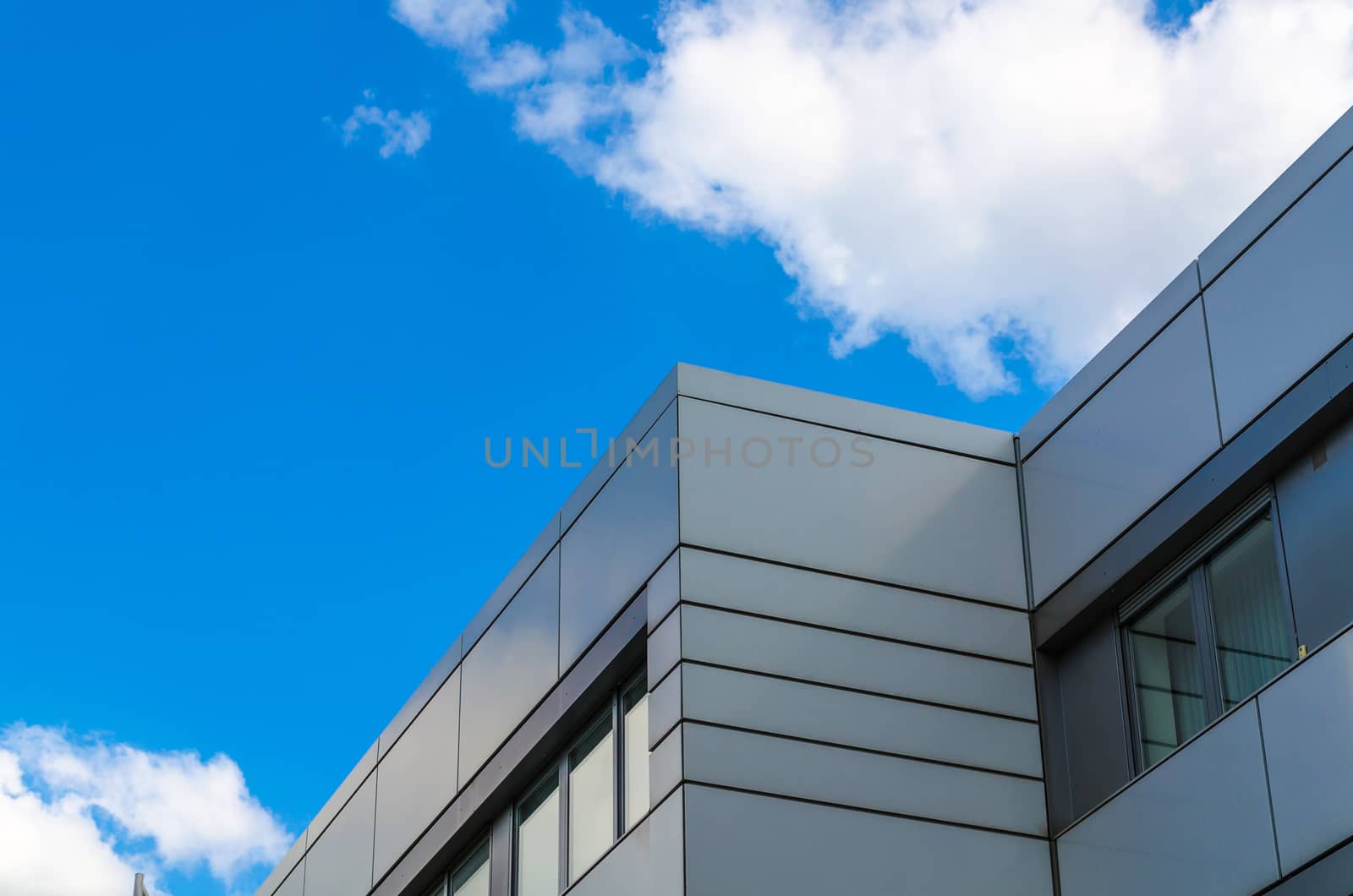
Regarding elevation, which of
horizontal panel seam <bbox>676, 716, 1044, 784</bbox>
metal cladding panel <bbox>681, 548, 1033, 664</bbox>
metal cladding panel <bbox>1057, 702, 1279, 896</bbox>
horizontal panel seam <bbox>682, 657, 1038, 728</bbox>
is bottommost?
metal cladding panel <bbox>1057, 702, 1279, 896</bbox>

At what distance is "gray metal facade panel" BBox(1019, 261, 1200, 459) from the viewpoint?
1266cm

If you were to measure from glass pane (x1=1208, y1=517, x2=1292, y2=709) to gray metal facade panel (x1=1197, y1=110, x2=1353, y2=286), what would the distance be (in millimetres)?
1997

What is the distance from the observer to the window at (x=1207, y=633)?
11.6 meters

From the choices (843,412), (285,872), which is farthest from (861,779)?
(285,872)

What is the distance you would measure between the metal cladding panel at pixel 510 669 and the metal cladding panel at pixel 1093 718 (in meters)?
4.47

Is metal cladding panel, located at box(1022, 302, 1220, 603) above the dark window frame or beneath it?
above

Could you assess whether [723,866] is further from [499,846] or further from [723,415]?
[499,846]

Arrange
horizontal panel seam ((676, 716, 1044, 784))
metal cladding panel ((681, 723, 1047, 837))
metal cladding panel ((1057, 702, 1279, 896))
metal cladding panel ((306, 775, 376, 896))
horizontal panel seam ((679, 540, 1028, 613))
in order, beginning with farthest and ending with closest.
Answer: metal cladding panel ((306, 775, 376, 896)), horizontal panel seam ((679, 540, 1028, 613)), horizontal panel seam ((676, 716, 1044, 784)), metal cladding panel ((681, 723, 1047, 837)), metal cladding panel ((1057, 702, 1279, 896))

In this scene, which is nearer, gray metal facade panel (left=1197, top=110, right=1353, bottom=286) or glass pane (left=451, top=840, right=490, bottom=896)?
gray metal facade panel (left=1197, top=110, right=1353, bottom=286)

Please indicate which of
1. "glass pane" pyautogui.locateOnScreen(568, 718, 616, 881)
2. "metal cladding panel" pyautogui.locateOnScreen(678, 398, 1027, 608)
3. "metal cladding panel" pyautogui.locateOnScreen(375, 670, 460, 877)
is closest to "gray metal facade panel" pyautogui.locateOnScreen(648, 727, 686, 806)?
"glass pane" pyautogui.locateOnScreen(568, 718, 616, 881)

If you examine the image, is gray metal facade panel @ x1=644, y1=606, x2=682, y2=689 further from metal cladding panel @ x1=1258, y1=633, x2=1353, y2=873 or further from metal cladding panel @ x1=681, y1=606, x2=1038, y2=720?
metal cladding panel @ x1=1258, y1=633, x2=1353, y2=873

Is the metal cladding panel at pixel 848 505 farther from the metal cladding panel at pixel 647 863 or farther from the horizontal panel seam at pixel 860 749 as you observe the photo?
the metal cladding panel at pixel 647 863

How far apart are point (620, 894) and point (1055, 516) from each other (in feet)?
15.1

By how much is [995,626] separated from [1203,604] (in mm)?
1808
